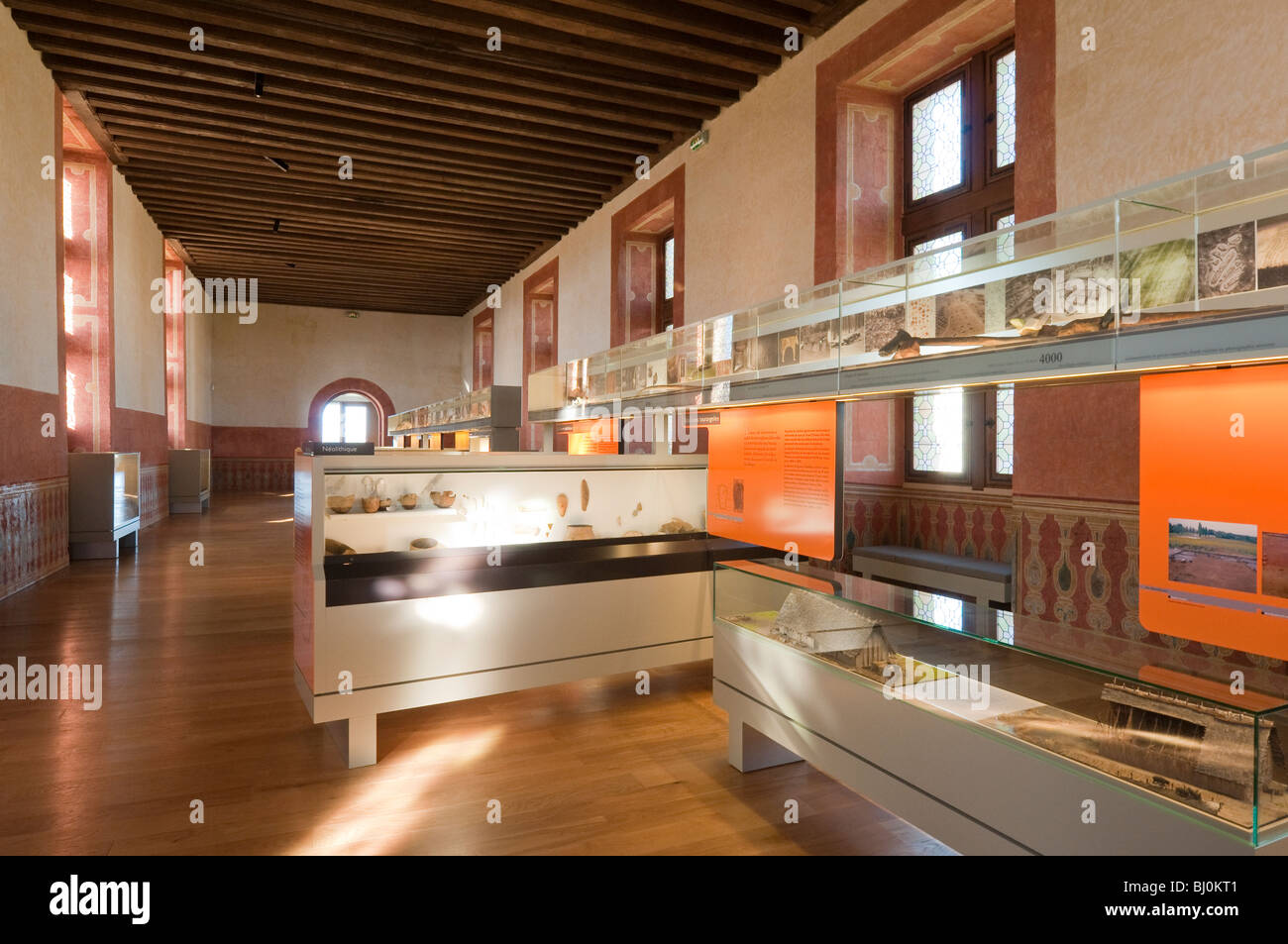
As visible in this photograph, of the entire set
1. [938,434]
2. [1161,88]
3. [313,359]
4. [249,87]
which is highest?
[249,87]

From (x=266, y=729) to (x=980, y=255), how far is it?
377 centimetres

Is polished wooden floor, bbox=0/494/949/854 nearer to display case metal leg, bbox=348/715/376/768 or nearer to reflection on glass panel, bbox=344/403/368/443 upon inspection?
display case metal leg, bbox=348/715/376/768

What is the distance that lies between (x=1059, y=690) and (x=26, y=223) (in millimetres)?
9048

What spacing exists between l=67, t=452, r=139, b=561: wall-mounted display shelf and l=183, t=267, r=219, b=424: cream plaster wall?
8.58m

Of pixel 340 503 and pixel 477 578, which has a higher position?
pixel 340 503

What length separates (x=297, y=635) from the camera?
394 centimetres

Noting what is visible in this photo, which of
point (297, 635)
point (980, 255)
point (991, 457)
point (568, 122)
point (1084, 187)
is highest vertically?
point (568, 122)

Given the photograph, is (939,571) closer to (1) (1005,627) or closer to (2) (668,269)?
(1) (1005,627)

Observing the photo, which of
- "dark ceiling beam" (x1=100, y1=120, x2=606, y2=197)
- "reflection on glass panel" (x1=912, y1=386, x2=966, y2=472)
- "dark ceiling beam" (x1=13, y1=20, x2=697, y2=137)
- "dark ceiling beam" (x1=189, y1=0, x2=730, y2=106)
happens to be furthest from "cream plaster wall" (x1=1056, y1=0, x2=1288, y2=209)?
"dark ceiling beam" (x1=100, y1=120, x2=606, y2=197)

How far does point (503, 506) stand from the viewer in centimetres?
404

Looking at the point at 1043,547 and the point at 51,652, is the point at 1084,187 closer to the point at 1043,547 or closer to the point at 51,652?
the point at 1043,547

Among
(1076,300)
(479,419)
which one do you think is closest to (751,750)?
(1076,300)

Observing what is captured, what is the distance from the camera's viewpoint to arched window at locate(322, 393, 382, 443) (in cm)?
2144
